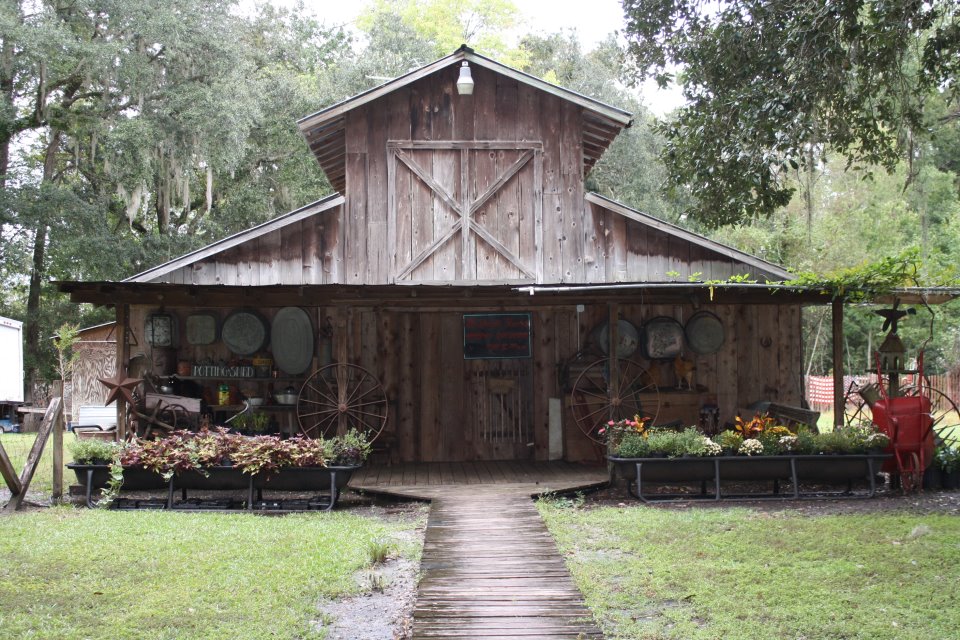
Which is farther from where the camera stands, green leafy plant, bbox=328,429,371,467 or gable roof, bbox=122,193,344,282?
gable roof, bbox=122,193,344,282

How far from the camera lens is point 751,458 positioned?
31.8ft

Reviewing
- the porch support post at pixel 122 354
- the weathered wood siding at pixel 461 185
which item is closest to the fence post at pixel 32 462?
the porch support post at pixel 122 354

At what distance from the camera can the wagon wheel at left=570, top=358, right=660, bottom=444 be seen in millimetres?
12164

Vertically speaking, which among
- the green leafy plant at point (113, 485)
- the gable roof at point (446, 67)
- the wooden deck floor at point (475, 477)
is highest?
the gable roof at point (446, 67)

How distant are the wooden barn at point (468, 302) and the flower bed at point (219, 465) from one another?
1313mm

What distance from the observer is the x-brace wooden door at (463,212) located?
38.3 ft

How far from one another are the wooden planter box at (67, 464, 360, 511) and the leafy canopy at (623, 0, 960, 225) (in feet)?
18.1

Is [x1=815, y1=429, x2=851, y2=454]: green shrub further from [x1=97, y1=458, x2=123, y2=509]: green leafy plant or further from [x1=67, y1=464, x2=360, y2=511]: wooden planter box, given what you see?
[x1=97, y1=458, x2=123, y2=509]: green leafy plant

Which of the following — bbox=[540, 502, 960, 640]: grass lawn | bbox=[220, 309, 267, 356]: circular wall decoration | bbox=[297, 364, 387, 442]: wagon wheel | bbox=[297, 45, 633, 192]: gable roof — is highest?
bbox=[297, 45, 633, 192]: gable roof

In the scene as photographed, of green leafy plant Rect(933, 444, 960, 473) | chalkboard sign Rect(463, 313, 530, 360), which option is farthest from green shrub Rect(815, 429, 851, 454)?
chalkboard sign Rect(463, 313, 530, 360)

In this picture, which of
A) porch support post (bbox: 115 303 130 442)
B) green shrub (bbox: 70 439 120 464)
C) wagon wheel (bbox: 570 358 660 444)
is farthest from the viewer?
wagon wheel (bbox: 570 358 660 444)

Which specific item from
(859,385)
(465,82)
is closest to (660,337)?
(465,82)

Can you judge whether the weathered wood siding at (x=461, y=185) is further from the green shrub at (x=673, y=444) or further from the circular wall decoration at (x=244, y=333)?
the green shrub at (x=673, y=444)

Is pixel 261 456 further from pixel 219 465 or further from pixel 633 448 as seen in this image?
pixel 633 448
